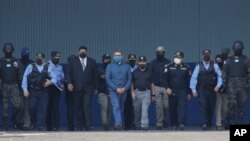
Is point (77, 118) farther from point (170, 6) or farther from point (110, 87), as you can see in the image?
point (170, 6)

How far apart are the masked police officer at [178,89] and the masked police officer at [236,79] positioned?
988mm

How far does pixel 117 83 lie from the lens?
2308cm

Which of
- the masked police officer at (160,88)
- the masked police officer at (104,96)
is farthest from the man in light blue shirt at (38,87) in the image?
the masked police officer at (160,88)

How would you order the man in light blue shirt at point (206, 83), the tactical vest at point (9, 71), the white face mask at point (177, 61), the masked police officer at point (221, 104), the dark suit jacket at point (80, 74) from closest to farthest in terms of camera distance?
the dark suit jacket at point (80, 74), the tactical vest at point (9, 71), the man in light blue shirt at point (206, 83), the white face mask at point (177, 61), the masked police officer at point (221, 104)

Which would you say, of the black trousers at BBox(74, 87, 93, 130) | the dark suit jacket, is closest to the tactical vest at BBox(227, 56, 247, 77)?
the dark suit jacket

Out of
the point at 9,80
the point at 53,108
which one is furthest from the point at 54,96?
the point at 9,80

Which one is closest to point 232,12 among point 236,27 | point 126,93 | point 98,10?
point 236,27

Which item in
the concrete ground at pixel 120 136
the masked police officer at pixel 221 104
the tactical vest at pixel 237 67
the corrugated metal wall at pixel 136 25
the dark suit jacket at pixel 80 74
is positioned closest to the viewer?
the concrete ground at pixel 120 136

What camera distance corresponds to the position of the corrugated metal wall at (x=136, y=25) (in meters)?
27.5

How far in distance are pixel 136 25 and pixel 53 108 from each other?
17.1ft

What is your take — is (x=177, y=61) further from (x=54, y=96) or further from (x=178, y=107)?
(x=54, y=96)

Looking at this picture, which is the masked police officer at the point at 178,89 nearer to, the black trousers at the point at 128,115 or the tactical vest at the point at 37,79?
the black trousers at the point at 128,115

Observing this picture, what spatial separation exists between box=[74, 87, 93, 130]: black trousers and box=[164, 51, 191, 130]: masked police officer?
6.47 feet

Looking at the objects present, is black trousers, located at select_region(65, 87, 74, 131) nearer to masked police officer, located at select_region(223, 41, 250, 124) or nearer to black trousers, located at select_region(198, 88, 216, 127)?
black trousers, located at select_region(198, 88, 216, 127)
